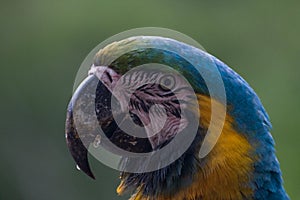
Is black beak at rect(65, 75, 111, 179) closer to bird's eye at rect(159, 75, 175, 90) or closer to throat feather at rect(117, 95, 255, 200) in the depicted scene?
bird's eye at rect(159, 75, 175, 90)

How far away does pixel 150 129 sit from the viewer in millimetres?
2605

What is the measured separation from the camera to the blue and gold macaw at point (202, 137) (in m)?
2.52

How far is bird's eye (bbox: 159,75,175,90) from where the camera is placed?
2.54m

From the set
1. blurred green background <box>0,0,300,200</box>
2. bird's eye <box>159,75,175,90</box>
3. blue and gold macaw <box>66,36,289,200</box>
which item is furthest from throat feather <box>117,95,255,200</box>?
blurred green background <box>0,0,300,200</box>

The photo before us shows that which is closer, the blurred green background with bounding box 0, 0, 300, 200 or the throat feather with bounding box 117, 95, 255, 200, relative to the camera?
the throat feather with bounding box 117, 95, 255, 200

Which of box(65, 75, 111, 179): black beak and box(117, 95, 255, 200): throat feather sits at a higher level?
box(65, 75, 111, 179): black beak

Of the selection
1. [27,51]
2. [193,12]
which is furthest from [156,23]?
[27,51]

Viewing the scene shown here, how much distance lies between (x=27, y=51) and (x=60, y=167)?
3.73 feet

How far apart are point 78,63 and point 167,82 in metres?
3.79

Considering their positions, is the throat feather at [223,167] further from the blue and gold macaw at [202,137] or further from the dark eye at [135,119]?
the dark eye at [135,119]

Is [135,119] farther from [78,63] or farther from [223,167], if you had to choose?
[78,63]

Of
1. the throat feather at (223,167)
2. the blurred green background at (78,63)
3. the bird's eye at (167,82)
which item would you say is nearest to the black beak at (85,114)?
the bird's eye at (167,82)

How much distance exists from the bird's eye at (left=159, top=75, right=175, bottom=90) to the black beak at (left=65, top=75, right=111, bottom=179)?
18cm

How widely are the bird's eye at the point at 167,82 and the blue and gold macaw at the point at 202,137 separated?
2 cm
